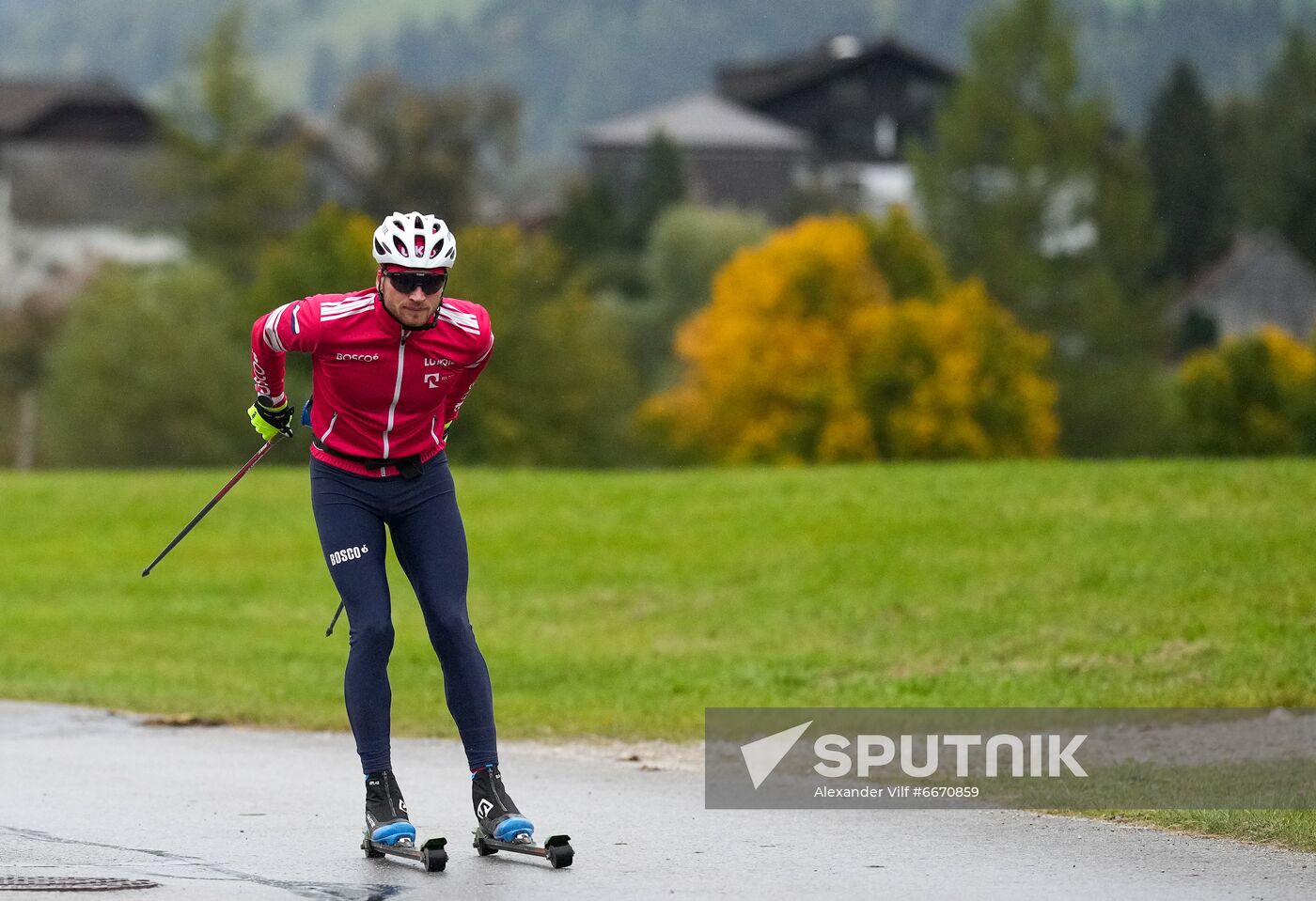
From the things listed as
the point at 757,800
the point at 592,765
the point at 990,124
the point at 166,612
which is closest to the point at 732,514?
the point at 166,612

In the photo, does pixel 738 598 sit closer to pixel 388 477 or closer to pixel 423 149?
pixel 388 477

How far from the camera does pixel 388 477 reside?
311 inches

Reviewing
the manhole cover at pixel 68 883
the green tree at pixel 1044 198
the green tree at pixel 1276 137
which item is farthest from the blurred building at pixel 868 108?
the manhole cover at pixel 68 883

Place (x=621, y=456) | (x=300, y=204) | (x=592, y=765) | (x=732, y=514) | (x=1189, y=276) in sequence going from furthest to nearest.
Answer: (x=1189, y=276), (x=300, y=204), (x=621, y=456), (x=732, y=514), (x=592, y=765)

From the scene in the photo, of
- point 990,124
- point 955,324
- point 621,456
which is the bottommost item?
point 621,456

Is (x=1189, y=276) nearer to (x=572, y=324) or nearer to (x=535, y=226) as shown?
(x=535, y=226)

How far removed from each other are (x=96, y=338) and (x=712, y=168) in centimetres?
7099

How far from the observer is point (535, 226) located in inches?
5315

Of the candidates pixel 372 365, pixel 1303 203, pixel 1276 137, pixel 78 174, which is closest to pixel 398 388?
pixel 372 365

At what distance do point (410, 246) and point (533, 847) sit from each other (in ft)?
6.85

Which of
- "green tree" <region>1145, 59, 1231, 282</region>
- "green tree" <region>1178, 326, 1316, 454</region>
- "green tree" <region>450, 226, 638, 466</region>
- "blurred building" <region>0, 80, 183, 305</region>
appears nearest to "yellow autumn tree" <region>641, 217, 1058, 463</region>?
"green tree" <region>450, 226, 638, 466</region>

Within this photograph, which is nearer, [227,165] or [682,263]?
[227,165]

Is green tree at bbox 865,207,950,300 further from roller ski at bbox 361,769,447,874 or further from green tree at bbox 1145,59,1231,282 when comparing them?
roller ski at bbox 361,769,447,874

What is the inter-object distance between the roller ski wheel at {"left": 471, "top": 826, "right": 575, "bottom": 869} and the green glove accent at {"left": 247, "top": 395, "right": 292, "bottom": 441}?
1.68m
